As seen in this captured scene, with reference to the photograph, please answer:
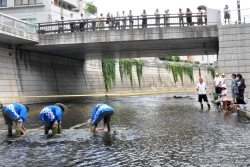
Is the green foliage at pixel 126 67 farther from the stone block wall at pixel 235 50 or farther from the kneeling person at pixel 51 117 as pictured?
the kneeling person at pixel 51 117

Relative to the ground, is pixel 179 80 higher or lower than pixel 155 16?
lower

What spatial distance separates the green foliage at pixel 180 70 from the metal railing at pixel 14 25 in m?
36.9

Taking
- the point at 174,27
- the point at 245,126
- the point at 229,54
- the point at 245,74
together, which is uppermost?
the point at 174,27

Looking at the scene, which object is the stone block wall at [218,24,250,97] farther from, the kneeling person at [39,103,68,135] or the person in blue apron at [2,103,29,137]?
the person in blue apron at [2,103,29,137]

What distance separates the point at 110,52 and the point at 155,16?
8.19 metres

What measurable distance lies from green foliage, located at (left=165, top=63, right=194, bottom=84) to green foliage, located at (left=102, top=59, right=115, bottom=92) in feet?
64.1

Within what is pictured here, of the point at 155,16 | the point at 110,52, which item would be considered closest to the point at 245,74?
the point at 155,16

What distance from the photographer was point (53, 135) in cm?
872

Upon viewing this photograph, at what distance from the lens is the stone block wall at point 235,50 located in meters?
20.2

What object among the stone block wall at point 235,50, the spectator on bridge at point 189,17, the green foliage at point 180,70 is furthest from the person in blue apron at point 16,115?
the green foliage at point 180,70

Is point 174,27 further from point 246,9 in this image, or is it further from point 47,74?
point 47,74

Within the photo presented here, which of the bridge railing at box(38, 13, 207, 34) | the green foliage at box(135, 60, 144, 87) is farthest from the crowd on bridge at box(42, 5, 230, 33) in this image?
the green foliage at box(135, 60, 144, 87)

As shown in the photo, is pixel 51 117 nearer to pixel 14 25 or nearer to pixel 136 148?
pixel 136 148

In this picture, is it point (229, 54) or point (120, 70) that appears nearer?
point (229, 54)
